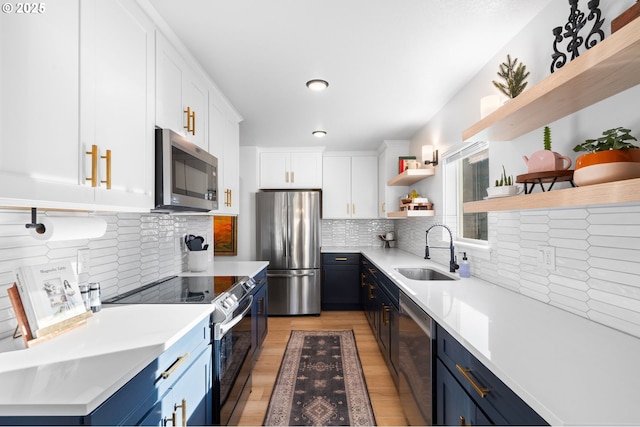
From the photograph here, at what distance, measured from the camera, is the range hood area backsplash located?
48.0 inches

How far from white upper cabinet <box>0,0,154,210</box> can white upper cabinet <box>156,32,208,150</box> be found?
107 mm

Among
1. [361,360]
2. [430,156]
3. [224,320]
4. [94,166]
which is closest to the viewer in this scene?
[94,166]

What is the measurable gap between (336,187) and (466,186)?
2.28 meters

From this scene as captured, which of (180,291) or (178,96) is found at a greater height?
(178,96)

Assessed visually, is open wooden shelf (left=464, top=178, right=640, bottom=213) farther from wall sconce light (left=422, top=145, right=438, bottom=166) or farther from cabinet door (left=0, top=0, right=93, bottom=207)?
wall sconce light (left=422, top=145, right=438, bottom=166)

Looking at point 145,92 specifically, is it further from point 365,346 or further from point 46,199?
point 365,346

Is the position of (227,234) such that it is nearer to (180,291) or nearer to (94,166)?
(180,291)

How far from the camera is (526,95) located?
4.19 feet

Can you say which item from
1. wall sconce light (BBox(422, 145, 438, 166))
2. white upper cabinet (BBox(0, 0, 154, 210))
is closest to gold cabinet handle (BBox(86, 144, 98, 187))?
white upper cabinet (BBox(0, 0, 154, 210))

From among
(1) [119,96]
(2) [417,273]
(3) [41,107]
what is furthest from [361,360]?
(3) [41,107]

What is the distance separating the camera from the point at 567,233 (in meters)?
1.44

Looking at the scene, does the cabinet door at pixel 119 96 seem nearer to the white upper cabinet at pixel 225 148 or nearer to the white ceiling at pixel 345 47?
the white ceiling at pixel 345 47

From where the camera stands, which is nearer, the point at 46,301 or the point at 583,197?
the point at 583,197

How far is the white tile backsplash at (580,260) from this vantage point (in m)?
1.16
